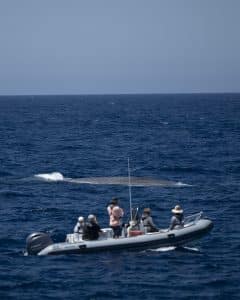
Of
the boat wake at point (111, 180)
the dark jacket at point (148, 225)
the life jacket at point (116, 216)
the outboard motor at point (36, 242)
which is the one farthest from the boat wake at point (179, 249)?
the boat wake at point (111, 180)

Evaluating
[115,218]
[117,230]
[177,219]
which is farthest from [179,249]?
[115,218]

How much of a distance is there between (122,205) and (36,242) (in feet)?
41.6

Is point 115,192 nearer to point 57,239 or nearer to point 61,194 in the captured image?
point 61,194

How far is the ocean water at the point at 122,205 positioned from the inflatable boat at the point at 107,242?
33 cm

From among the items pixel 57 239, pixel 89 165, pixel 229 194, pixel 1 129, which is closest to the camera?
pixel 57 239

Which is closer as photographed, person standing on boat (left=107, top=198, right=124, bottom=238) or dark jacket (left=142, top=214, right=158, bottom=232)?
person standing on boat (left=107, top=198, right=124, bottom=238)

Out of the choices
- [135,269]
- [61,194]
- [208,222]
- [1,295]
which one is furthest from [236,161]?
[1,295]

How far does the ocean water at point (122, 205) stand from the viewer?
26.2 metres

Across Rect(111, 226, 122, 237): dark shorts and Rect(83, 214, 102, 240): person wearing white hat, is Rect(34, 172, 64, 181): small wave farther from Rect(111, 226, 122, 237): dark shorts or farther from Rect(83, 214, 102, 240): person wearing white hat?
Rect(83, 214, 102, 240): person wearing white hat

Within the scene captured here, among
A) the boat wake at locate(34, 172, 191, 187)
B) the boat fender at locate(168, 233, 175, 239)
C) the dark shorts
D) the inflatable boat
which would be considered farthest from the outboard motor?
the boat wake at locate(34, 172, 191, 187)

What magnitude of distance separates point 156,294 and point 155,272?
7.65 feet

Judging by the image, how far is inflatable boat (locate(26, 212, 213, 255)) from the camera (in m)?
29.8

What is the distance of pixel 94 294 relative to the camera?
82.8 feet

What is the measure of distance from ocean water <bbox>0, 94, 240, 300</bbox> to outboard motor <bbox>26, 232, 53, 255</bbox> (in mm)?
362
